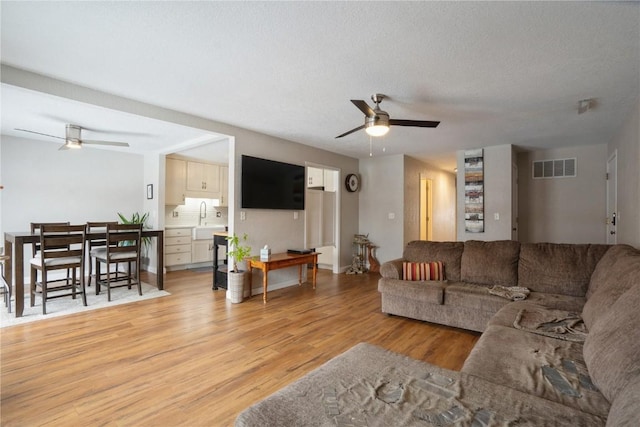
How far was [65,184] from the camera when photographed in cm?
524

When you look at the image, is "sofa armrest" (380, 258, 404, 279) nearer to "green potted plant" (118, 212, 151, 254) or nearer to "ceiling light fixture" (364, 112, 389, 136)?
"ceiling light fixture" (364, 112, 389, 136)

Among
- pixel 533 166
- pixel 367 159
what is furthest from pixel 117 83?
pixel 533 166

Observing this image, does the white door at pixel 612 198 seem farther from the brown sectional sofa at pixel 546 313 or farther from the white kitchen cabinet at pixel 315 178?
the white kitchen cabinet at pixel 315 178

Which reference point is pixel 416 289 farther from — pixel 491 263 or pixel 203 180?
pixel 203 180

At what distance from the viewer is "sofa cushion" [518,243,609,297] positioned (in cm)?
283

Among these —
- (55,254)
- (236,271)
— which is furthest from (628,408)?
(55,254)

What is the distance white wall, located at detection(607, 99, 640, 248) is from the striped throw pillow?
5.89 feet

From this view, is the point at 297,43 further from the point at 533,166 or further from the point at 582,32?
the point at 533,166

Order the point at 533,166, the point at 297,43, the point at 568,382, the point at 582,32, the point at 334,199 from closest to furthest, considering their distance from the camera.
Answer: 1. the point at 568,382
2. the point at 582,32
3. the point at 297,43
4. the point at 533,166
5. the point at 334,199

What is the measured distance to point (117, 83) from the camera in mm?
2822

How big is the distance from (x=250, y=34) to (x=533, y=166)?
5.70 m

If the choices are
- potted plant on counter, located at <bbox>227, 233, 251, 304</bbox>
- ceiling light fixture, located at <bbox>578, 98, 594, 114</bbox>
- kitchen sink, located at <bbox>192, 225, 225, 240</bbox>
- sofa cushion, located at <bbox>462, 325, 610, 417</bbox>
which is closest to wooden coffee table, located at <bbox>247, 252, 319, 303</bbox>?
potted plant on counter, located at <bbox>227, 233, 251, 304</bbox>

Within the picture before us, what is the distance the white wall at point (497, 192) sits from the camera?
498cm

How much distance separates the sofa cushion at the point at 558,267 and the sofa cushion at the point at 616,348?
5.08 feet
